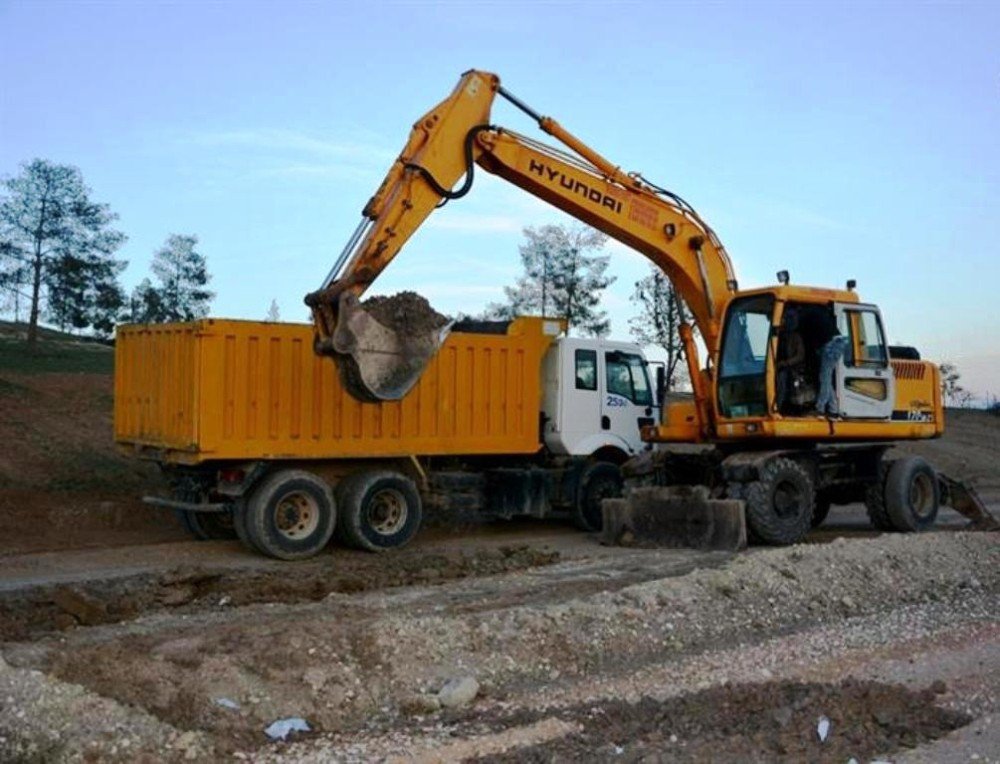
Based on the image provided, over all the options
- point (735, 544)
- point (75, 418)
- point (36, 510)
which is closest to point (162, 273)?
point (75, 418)

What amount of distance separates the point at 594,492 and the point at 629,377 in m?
1.92

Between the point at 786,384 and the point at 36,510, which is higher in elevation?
the point at 786,384

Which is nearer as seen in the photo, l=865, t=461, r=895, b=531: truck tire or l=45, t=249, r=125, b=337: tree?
l=865, t=461, r=895, b=531: truck tire

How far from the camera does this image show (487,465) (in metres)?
17.8

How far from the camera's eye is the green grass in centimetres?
2561

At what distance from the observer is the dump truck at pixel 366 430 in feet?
48.1

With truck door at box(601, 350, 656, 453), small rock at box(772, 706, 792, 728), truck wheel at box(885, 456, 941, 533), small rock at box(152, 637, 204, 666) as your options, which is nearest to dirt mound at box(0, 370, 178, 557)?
truck door at box(601, 350, 656, 453)

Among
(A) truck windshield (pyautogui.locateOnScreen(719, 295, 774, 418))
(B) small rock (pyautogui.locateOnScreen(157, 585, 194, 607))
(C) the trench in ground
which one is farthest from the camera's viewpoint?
(A) truck windshield (pyautogui.locateOnScreen(719, 295, 774, 418))

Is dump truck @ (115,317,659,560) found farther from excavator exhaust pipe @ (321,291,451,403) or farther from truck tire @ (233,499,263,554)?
excavator exhaust pipe @ (321,291,451,403)

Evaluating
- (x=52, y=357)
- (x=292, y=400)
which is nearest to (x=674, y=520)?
(x=292, y=400)

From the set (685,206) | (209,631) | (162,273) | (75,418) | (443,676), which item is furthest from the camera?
(162,273)

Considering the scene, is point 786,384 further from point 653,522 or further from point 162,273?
point 162,273

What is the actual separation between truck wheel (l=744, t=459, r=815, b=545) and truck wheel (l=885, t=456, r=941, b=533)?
1902 millimetres

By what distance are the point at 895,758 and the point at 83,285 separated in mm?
22461
